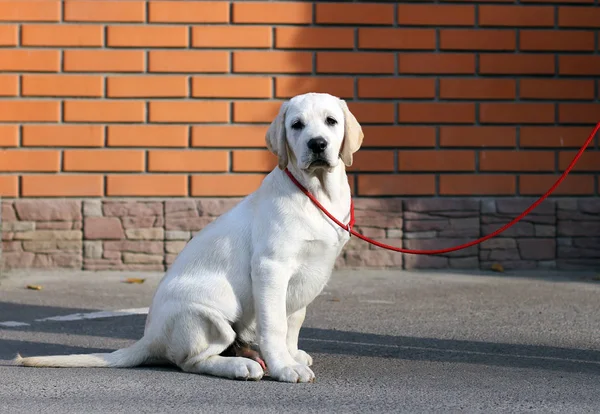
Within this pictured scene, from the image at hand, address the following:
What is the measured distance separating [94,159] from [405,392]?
16.2 ft

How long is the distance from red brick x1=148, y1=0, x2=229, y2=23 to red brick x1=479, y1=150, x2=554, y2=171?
8.15 feet

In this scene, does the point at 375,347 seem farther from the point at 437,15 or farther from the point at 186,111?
the point at 437,15

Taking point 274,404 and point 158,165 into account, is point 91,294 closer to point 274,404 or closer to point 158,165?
point 158,165

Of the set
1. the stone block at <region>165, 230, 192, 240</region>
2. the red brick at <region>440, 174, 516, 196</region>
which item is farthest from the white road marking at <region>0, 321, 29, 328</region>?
the red brick at <region>440, 174, 516, 196</region>

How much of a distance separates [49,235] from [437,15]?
3.66m

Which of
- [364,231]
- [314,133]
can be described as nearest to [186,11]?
[364,231]

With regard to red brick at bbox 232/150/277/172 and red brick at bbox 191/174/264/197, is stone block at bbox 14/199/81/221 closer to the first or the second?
red brick at bbox 191/174/264/197

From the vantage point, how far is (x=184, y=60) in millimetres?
8516

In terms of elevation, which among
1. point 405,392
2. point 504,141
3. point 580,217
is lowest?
point 405,392

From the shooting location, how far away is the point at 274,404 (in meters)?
3.85

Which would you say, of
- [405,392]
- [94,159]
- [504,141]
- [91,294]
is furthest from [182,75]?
[405,392]

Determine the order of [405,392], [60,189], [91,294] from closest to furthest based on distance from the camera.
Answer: [405,392], [91,294], [60,189]

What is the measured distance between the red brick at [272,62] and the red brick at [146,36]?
1.62 ft

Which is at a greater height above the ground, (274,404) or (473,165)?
(473,165)
